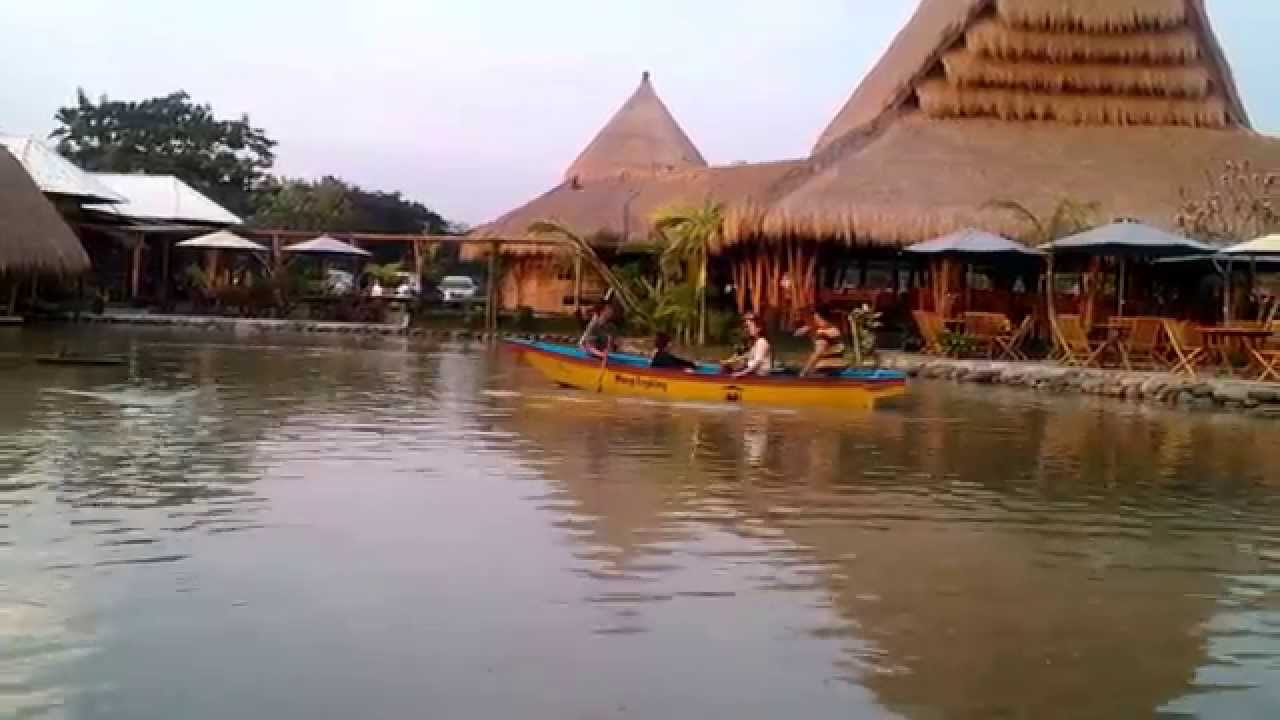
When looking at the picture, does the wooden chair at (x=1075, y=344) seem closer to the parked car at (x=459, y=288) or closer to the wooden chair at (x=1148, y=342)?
the wooden chair at (x=1148, y=342)

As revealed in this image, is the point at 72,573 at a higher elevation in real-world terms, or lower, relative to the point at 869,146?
lower

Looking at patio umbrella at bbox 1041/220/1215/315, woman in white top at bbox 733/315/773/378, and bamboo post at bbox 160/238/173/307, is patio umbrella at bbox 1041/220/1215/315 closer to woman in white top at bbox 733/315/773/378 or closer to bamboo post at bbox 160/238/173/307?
woman in white top at bbox 733/315/773/378

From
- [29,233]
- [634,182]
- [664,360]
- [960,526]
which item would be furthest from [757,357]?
[634,182]

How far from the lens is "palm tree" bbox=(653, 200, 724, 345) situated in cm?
2508

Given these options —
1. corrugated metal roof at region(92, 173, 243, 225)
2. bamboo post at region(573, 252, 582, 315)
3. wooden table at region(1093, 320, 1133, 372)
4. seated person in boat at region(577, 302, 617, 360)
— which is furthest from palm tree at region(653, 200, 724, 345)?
corrugated metal roof at region(92, 173, 243, 225)

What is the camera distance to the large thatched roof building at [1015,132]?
80.2 ft

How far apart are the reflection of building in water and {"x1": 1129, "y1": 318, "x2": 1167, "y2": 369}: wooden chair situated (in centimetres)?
528

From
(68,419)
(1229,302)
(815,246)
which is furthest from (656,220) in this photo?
(68,419)

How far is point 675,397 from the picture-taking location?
14.8 m

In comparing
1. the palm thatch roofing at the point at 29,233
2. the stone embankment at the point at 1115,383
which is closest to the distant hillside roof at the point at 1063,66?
the stone embankment at the point at 1115,383

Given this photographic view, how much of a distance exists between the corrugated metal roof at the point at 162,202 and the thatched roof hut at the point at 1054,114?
16.6m

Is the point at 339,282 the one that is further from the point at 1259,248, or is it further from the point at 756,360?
the point at 1259,248

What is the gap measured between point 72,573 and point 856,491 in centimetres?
478

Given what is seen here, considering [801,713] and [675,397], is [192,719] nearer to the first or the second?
[801,713]
